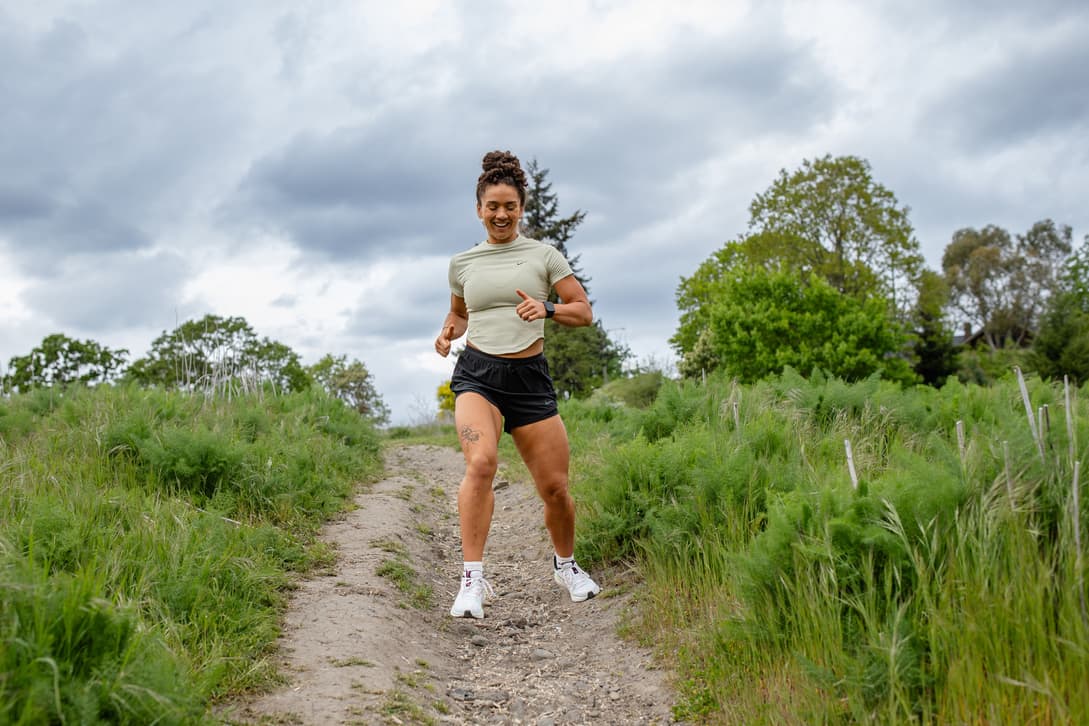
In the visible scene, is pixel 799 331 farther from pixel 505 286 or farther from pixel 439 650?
pixel 439 650

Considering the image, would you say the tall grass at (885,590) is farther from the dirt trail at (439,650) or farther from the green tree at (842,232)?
the green tree at (842,232)

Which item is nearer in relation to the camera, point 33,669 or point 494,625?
point 33,669

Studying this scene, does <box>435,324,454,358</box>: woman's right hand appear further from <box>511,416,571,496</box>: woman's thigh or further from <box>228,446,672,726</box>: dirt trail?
<box>228,446,672,726</box>: dirt trail

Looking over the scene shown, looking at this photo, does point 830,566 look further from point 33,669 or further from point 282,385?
point 282,385

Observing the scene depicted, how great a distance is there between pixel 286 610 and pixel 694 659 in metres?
2.16

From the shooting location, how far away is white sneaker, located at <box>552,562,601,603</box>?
205 inches

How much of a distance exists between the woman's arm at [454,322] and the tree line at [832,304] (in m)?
17.7

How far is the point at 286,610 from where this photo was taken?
4457 millimetres

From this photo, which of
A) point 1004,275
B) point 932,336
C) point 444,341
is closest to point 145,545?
point 444,341

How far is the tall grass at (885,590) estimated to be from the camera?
2.66m

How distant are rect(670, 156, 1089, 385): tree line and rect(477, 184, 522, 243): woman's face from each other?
709 inches

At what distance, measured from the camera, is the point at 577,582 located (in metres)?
5.21

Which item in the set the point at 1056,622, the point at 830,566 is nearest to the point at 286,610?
the point at 830,566

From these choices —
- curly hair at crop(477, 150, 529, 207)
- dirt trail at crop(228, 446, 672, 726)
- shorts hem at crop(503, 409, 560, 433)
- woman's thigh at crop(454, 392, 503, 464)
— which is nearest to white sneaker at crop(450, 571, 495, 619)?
dirt trail at crop(228, 446, 672, 726)
